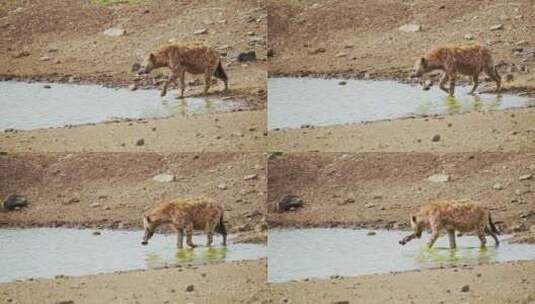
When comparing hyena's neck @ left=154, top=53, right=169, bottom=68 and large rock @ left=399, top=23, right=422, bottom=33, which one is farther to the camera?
large rock @ left=399, top=23, right=422, bottom=33

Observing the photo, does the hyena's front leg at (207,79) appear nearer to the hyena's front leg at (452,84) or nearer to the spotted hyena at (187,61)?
the spotted hyena at (187,61)

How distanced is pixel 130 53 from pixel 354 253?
1.49 metres

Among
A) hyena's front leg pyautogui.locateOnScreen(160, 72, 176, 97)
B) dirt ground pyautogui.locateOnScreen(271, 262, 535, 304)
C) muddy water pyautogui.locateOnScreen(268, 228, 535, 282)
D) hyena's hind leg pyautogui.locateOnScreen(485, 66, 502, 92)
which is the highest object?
hyena's hind leg pyautogui.locateOnScreen(485, 66, 502, 92)

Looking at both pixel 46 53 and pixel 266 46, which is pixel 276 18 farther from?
pixel 46 53

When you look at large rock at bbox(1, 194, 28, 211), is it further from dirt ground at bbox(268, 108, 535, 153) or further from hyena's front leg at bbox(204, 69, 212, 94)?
dirt ground at bbox(268, 108, 535, 153)

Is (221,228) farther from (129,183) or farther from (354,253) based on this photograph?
(354,253)

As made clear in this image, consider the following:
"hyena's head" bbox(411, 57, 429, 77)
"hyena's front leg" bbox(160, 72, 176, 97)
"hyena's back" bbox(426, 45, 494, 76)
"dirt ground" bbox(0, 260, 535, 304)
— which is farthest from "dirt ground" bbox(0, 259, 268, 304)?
"hyena's back" bbox(426, 45, 494, 76)

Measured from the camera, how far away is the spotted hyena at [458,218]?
5988 mm

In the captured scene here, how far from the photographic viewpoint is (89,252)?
605cm

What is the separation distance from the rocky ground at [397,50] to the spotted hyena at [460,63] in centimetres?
10

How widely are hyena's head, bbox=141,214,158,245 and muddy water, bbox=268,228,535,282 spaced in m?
0.57

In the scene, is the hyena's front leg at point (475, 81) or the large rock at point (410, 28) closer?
the hyena's front leg at point (475, 81)

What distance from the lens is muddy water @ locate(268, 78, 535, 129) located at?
6195 millimetres

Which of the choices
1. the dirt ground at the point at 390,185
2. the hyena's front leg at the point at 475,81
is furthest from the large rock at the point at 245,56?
the hyena's front leg at the point at 475,81
